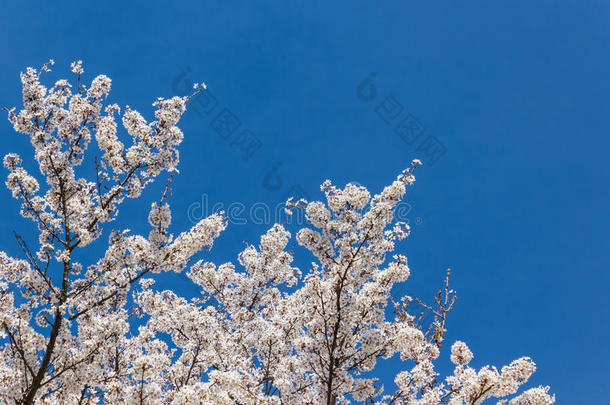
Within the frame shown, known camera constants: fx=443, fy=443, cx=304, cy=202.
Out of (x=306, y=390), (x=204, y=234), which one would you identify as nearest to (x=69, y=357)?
(x=204, y=234)

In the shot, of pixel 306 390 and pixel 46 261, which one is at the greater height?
pixel 46 261

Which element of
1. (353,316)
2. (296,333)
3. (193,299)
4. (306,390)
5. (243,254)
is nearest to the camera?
(353,316)

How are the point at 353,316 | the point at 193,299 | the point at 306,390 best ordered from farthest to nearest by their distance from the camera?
the point at 193,299
the point at 306,390
the point at 353,316

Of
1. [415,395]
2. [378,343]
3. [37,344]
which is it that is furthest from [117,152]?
[415,395]

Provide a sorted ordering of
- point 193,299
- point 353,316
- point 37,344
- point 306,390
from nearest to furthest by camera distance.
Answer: point 37,344 → point 353,316 → point 306,390 → point 193,299

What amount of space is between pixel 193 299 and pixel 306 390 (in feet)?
23.5

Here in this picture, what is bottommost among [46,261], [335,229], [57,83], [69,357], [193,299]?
[69,357]

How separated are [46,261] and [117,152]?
3041 mm

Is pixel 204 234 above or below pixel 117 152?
below

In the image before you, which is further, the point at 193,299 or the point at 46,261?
the point at 193,299

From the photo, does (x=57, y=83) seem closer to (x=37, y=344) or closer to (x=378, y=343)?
(x=37, y=344)

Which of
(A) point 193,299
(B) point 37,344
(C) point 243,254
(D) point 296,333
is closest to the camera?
(B) point 37,344

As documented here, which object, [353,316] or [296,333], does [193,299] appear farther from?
[353,316]

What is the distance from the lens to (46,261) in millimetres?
9977
